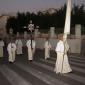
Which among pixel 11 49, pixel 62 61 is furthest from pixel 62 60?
pixel 11 49

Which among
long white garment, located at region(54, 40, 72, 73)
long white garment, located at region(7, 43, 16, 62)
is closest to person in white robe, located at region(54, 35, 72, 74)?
long white garment, located at region(54, 40, 72, 73)

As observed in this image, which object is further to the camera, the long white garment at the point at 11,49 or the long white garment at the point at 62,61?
the long white garment at the point at 11,49

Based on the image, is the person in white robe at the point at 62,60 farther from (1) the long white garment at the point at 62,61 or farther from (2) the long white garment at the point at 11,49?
Answer: (2) the long white garment at the point at 11,49

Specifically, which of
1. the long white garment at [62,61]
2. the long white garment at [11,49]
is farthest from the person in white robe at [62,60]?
the long white garment at [11,49]

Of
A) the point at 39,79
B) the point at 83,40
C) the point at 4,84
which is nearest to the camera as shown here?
the point at 4,84

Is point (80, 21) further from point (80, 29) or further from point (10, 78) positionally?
point (10, 78)

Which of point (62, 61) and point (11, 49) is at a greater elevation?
point (62, 61)

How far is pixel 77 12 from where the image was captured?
222 ft

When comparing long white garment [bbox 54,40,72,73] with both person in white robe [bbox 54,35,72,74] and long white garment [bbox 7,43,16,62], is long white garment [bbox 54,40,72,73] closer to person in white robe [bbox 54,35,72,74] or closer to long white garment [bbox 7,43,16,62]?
person in white robe [bbox 54,35,72,74]

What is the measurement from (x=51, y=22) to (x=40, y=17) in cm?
947

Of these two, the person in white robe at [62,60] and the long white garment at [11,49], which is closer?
the person in white robe at [62,60]

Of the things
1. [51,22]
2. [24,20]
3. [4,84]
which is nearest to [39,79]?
[4,84]

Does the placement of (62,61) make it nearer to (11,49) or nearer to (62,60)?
(62,60)

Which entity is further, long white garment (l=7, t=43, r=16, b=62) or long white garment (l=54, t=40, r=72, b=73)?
long white garment (l=7, t=43, r=16, b=62)
